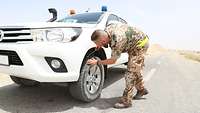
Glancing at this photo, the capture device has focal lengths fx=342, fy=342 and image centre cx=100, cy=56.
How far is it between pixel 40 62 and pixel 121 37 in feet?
4.14

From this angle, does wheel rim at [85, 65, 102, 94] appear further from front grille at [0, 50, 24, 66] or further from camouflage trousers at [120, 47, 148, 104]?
front grille at [0, 50, 24, 66]

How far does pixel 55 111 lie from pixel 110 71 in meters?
4.55

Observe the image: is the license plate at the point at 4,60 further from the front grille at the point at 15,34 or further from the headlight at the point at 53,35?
the headlight at the point at 53,35

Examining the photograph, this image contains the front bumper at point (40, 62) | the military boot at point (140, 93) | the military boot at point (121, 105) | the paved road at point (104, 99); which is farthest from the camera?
the military boot at point (140, 93)

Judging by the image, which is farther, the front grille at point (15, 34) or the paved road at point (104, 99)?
the paved road at point (104, 99)

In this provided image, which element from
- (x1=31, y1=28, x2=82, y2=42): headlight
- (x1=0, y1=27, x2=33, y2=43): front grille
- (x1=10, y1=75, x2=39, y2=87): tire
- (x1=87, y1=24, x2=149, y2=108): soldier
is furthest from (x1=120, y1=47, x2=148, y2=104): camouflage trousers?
(x1=10, y1=75, x2=39, y2=87): tire

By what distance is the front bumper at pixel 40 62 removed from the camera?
494 cm

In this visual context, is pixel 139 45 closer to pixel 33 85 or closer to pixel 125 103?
pixel 125 103

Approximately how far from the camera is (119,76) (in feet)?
28.8

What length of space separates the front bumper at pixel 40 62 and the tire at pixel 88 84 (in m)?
0.28

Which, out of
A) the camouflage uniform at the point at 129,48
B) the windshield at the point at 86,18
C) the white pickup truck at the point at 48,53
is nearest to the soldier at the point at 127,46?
the camouflage uniform at the point at 129,48

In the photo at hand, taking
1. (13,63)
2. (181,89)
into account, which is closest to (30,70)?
(13,63)

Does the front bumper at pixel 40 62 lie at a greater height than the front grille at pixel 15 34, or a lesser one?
lesser

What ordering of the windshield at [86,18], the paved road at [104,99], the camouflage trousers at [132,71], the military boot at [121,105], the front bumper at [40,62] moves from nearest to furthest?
the front bumper at [40,62] → the paved road at [104,99] → the military boot at [121,105] → the camouflage trousers at [132,71] → the windshield at [86,18]
